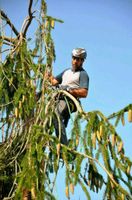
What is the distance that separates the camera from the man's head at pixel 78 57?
4.90m

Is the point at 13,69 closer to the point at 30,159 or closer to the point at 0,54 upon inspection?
the point at 0,54

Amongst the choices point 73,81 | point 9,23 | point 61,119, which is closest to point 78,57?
point 73,81

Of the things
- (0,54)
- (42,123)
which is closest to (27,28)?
(0,54)

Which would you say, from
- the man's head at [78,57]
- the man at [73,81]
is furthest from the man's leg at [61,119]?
the man's head at [78,57]

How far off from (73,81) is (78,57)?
271mm

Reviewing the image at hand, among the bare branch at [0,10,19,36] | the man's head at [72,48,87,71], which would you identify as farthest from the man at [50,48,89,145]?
the bare branch at [0,10,19,36]

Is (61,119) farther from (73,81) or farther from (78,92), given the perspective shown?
(73,81)

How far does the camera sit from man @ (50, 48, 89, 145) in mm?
4695

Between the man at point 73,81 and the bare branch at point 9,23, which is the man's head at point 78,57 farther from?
the bare branch at point 9,23

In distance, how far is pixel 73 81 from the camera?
4965mm

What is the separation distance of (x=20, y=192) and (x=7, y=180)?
1.04 meters

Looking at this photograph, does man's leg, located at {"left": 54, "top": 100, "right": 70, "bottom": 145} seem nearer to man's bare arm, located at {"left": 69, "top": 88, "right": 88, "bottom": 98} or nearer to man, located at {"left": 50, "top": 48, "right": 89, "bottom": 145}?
man, located at {"left": 50, "top": 48, "right": 89, "bottom": 145}

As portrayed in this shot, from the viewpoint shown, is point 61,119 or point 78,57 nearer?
point 61,119

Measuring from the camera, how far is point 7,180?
471 centimetres
